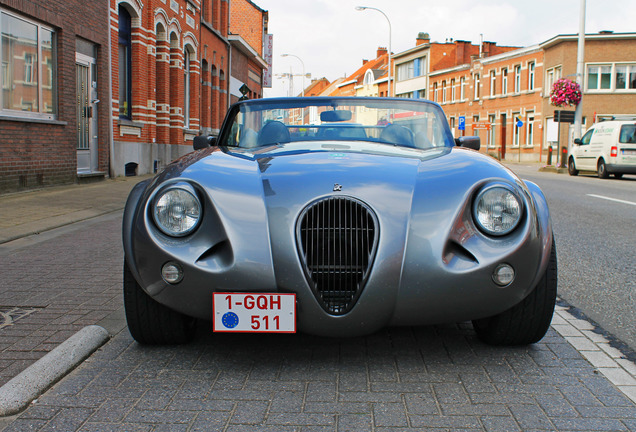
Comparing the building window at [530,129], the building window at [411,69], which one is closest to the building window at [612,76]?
the building window at [530,129]

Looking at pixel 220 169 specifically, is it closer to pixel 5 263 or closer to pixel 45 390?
pixel 45 390

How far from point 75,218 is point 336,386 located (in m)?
7.10

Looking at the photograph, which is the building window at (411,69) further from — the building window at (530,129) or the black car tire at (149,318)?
the black car tire at (149,318)

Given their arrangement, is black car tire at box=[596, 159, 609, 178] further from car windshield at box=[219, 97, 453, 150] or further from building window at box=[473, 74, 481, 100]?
building window at box=[473, 74, 481, 100]

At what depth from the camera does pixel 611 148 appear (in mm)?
21672

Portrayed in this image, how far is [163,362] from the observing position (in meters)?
3.16

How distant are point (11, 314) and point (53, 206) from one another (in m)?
6.58

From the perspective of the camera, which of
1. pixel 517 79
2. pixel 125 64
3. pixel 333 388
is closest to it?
pixel 333 388

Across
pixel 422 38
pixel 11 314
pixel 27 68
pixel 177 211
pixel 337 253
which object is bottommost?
pixel 11 314

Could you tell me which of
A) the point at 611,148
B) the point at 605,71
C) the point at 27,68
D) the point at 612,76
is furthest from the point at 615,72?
the point at 27,68

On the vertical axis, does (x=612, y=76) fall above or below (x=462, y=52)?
below

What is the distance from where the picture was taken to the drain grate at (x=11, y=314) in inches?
153

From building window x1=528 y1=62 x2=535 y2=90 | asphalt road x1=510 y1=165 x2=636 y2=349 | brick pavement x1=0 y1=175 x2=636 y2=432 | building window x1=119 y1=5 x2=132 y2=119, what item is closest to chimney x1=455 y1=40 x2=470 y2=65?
building window x1=528 y1=62 x2=535 y2=90

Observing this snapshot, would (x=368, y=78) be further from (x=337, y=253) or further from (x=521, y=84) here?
(x=337, y=253)
